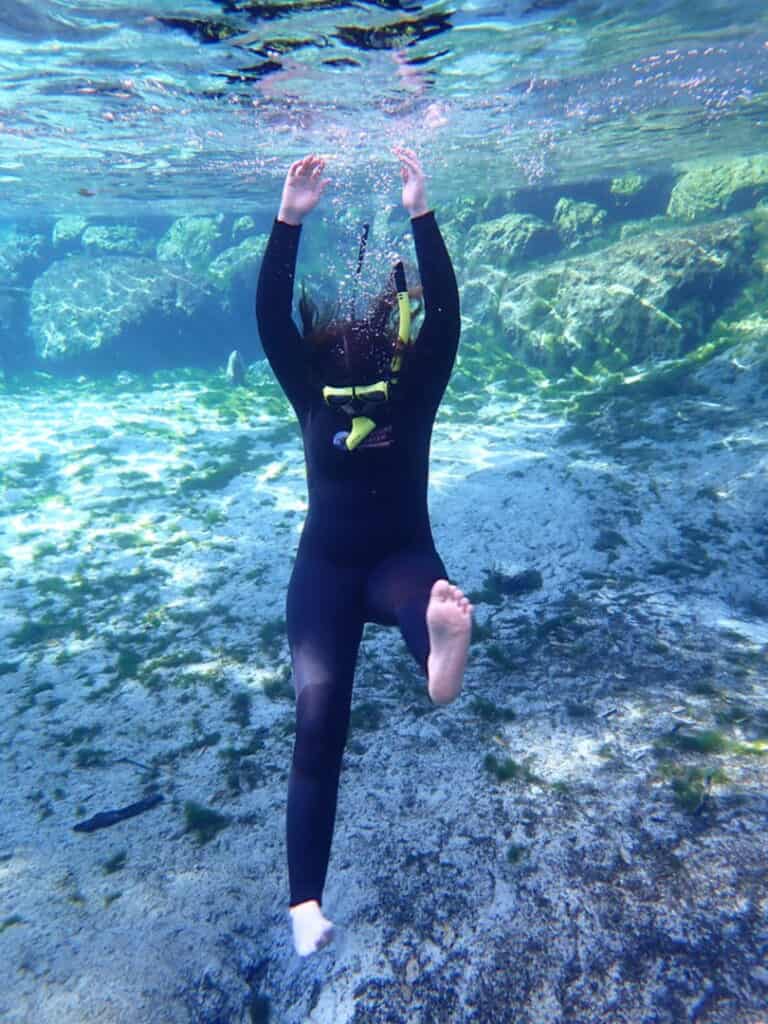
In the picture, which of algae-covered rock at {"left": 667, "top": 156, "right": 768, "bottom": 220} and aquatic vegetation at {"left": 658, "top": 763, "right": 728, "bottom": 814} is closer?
aquatic vegetation at {"left": 658, "top": 763, "right": 728, "bottom": 814}

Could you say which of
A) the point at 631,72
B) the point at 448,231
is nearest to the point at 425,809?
the point at 631,72

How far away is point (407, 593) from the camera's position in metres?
2.89

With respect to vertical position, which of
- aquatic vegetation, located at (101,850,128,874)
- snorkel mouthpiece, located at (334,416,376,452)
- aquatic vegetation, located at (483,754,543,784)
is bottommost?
aquatic vegetation, located at (101,850,128,874)

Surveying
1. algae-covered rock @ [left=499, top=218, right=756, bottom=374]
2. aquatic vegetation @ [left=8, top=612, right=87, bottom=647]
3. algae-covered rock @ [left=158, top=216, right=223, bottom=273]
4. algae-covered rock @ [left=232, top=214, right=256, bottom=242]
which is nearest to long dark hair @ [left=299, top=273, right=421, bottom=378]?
aquatic vegetation @ [left=8, top=612, right=87, bottom=647]

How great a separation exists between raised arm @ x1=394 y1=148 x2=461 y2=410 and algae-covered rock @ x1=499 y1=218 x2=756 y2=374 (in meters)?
9.82

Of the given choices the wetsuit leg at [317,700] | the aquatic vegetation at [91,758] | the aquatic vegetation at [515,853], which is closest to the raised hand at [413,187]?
the wetsuit leg at [317,700]

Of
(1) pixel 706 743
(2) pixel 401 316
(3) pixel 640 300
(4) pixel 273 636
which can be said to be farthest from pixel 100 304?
(1) pixel 706 743

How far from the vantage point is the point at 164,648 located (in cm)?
534

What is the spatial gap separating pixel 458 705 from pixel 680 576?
285 cm

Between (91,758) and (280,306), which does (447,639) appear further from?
(91,758)

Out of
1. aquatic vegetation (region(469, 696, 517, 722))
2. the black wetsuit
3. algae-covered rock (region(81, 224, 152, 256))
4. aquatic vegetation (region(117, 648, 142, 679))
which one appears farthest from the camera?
algae-covered rock (region(81, 224, 152, 256))

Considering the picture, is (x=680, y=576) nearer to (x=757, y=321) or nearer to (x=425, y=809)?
(x=425, y=809)

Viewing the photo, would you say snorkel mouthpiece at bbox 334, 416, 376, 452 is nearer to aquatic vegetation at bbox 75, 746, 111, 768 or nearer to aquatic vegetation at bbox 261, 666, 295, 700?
aquatic vegetation at bbox 261, 666, 295, 700

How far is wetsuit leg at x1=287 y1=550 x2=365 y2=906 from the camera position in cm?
253
